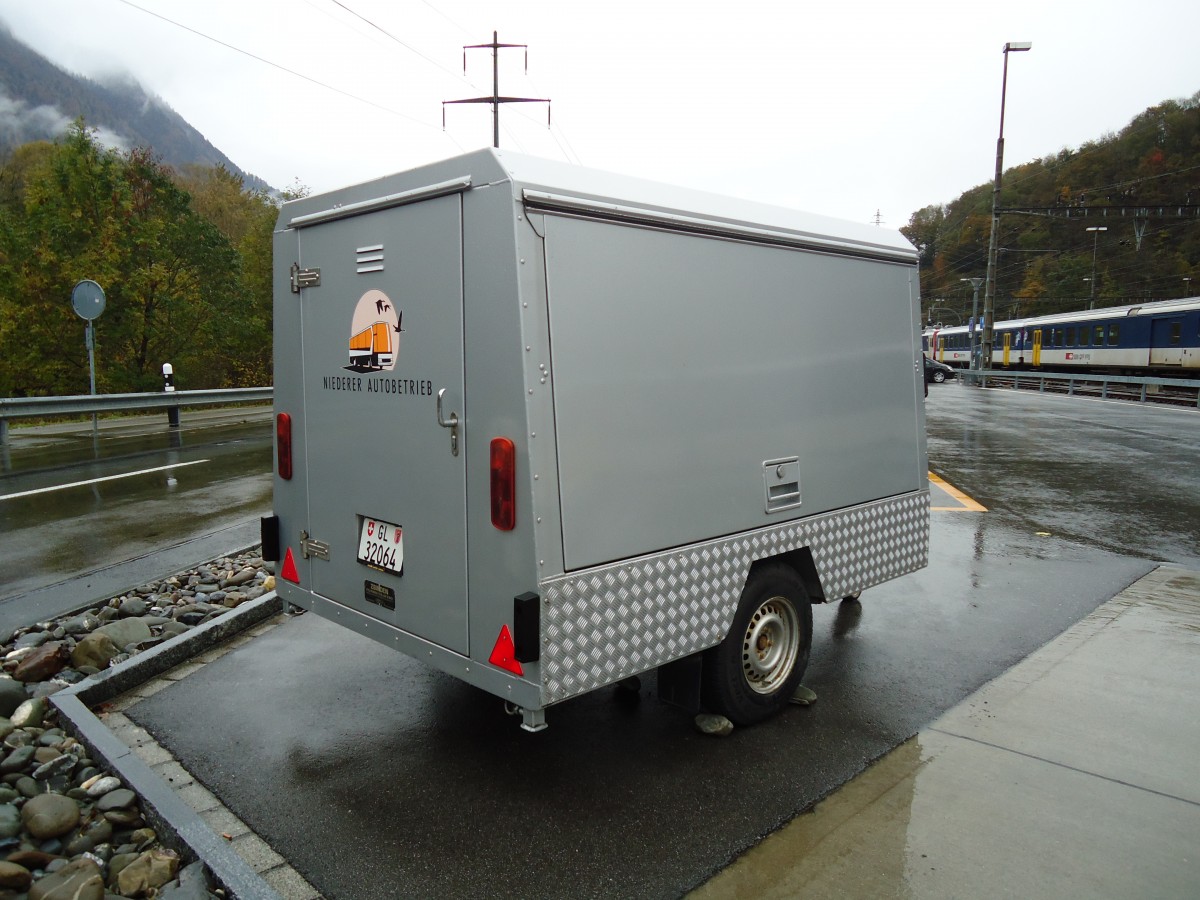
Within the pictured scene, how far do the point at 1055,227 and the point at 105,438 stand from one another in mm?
80749

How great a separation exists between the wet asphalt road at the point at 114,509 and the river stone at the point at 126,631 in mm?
856

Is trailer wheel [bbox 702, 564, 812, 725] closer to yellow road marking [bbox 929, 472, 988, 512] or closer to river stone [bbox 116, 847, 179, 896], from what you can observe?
river stone [bbox 116, 847, 179, 896]

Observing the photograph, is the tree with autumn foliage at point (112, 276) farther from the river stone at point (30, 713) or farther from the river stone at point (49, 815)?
the river stone at point (49, 815)

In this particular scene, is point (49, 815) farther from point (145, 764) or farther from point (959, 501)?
point (959, 501)

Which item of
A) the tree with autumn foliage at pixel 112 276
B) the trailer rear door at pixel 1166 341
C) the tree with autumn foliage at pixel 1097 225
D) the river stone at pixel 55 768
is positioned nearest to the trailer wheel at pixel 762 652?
the river stone at pixel 55 768

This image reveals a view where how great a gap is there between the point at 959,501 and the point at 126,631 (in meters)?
9.28

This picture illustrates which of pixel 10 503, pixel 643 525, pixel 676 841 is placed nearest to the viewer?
pixel 676 841

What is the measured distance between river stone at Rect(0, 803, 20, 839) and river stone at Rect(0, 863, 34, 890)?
35 cm

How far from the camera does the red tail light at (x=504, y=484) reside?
3.23 metres

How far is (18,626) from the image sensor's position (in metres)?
5.60

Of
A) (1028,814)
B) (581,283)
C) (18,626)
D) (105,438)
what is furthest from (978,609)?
(105,438)

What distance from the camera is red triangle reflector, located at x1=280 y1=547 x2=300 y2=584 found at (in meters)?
4.51

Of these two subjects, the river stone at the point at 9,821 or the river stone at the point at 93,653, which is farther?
the river stone at the point at 93,653

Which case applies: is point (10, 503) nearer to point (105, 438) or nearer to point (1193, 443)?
point (105, 438)
